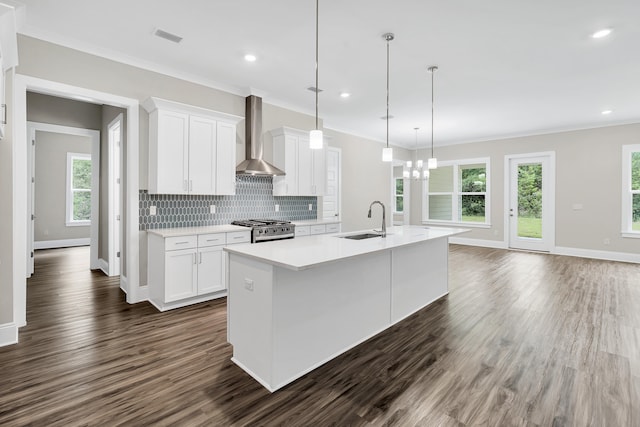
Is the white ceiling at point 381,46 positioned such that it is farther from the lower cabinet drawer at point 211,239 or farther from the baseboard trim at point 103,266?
the baseboard trim at point 103,266

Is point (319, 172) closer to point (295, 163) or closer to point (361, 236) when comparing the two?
point (295, 163)

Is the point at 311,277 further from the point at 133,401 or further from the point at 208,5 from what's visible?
the point at 208,5

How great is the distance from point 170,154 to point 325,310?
269cm

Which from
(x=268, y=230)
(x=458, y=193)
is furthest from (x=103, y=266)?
(x=458, y=193)

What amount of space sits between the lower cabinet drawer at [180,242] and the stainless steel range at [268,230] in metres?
0.76

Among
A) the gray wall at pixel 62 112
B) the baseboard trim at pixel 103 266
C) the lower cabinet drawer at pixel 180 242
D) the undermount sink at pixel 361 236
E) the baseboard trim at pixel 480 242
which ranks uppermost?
the gray wall at pixel 62 112

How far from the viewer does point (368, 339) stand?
9.63ft

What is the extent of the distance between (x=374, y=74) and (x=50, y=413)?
4419 millimetres

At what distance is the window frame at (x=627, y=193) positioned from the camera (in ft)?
21.0

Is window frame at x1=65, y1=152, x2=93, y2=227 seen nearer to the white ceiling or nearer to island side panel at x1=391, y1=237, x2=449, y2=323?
the white ceiling

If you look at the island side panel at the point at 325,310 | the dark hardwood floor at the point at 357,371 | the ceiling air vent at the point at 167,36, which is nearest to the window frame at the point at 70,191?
the dark hardwood floor at the point at 357,371

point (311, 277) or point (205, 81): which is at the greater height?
point (205, 81)

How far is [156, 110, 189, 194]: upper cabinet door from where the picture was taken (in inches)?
147

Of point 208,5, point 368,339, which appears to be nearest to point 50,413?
point 368,339
